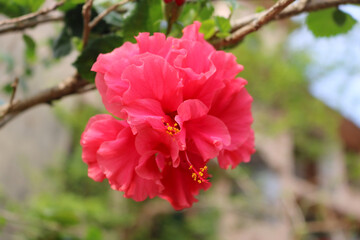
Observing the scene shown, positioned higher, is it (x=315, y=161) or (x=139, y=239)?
(x=139, y=239)

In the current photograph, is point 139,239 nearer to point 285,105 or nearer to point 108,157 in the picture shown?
point 285,105

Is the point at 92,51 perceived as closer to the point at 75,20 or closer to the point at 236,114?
the point at 75,20

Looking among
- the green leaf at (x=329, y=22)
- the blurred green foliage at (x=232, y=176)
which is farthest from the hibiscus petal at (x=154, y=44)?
the blurred green foliage at (x=232, y=176)

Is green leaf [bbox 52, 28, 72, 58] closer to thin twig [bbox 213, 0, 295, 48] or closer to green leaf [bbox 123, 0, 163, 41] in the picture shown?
green leaf [bbox 123, 0, 163, 41]

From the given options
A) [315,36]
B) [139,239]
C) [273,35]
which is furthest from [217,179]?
[315,36]

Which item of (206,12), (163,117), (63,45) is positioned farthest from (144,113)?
(63,45)

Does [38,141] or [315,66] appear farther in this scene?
[315,66]
